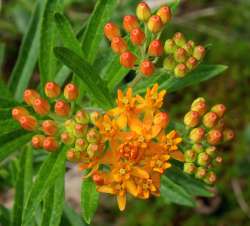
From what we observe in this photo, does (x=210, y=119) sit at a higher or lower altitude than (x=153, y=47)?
lower

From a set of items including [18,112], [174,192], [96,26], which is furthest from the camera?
[174,192]

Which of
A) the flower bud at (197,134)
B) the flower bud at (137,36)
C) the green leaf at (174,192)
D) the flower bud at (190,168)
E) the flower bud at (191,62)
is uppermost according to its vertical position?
the flower bud at (137,36)

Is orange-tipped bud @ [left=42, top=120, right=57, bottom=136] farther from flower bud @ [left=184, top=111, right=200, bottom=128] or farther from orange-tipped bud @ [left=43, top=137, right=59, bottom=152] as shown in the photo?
flower bud @ [left=184, top=111, right=200, bottom=128]

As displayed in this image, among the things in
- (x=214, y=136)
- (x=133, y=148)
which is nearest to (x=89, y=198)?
(x=133, y=148)

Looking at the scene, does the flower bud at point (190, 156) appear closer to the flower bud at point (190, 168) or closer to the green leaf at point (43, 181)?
the flower bud at point (190, 168)

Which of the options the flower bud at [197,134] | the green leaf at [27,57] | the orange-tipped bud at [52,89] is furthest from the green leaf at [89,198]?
the green leaf at [27,57]

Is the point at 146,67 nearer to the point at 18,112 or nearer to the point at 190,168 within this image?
the point at 190,168

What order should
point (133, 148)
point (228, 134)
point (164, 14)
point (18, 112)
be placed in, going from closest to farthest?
point (133, 148)
point (18, 112)
point (164, 14)
point (228, 134)
